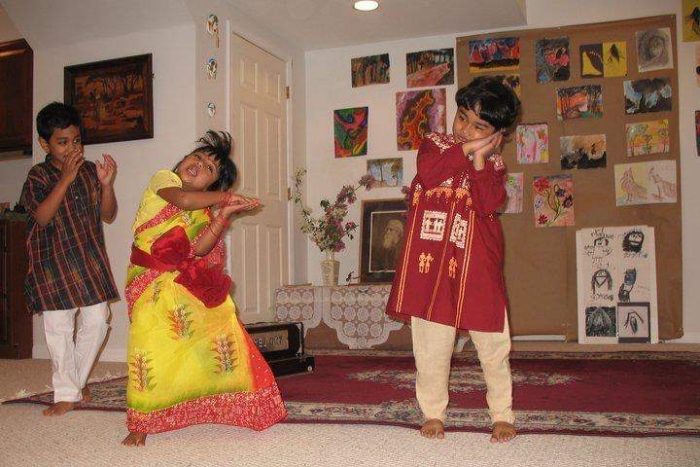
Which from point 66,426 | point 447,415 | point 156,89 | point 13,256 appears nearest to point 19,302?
point 13,256

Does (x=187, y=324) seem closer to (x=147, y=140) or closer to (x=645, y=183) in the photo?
(x=147, y=140)

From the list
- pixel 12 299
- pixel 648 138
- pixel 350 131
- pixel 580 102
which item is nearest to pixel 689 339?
pixel 648 138

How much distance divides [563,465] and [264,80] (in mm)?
4099

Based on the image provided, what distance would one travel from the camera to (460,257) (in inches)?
82.5

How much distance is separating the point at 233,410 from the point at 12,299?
3.16 m

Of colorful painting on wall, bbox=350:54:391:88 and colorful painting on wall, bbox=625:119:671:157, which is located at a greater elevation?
colorful painting on wall, bbox=350:54:391:88

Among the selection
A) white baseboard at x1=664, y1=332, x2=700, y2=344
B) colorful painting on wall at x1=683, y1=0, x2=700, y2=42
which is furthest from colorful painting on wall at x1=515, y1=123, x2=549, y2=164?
white baseboard at x1=664, y1=332, x2=700, y2=344

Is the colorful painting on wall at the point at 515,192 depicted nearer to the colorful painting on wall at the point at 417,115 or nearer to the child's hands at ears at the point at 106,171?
the colorful painting on wall at the point at 417,115

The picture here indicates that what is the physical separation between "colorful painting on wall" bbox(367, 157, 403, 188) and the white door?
2.43 ft

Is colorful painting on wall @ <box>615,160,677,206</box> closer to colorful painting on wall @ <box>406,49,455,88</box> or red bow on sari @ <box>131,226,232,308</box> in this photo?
colorful painting on wall @ <box>406,49,455,88</box>

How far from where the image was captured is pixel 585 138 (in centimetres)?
512

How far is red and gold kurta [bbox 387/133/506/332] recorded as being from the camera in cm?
205

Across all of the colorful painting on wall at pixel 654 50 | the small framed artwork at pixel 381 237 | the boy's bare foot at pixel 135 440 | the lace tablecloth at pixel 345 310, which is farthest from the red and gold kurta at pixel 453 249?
the colorful painting on wall at pixel 654 50

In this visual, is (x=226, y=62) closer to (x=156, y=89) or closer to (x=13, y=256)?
(x=156, y=89)
